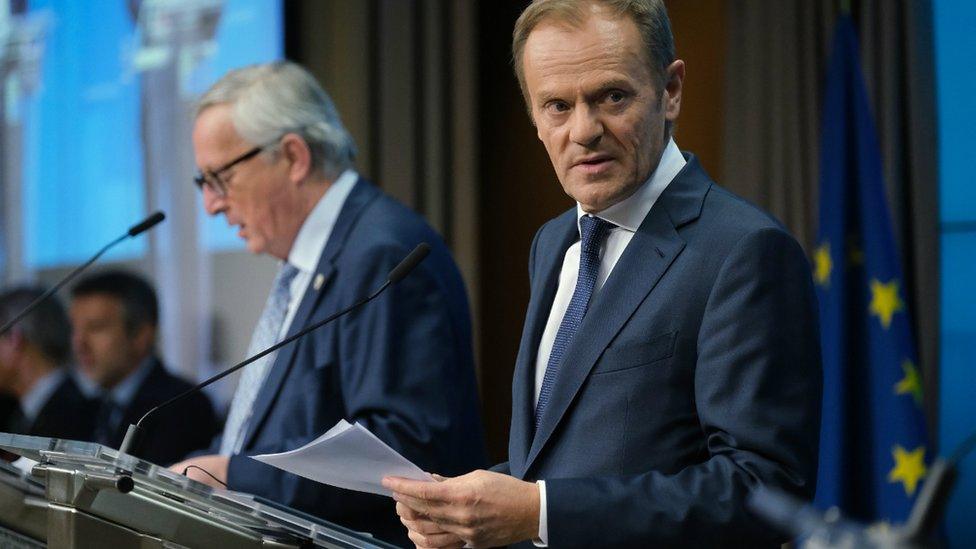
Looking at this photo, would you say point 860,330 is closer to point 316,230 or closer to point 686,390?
point 316,230

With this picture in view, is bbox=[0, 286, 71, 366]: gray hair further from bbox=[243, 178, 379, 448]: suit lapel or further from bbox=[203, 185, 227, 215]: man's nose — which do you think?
bbox=[243, 178, 379, 448]: suit lapel

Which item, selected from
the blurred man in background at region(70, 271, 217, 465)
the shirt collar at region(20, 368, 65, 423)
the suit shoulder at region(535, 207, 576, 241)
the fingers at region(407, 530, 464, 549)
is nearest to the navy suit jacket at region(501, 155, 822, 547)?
the fingers at region(407, 530, 464, 549)

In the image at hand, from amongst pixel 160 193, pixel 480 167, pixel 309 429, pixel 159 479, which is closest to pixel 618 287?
pixel 159 479

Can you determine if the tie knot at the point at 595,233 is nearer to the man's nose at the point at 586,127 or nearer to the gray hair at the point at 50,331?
the man's nose at the point at 586,127

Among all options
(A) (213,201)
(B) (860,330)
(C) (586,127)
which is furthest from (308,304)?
(B) (860,330)

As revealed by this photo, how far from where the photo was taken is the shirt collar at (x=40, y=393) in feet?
15.2

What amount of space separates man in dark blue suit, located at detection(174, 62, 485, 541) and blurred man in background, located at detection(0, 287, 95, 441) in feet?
6.68

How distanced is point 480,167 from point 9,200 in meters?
1.83

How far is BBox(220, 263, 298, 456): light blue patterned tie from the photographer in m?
2.69

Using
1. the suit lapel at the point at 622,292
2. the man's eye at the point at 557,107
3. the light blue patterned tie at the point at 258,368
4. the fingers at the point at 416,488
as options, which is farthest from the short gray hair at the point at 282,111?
the fingers at the point at 416,488

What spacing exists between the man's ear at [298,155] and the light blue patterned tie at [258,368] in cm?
21

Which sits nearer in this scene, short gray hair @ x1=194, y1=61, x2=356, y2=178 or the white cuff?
the white cuff

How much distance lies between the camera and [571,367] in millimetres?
1709

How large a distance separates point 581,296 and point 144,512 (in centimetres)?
69
